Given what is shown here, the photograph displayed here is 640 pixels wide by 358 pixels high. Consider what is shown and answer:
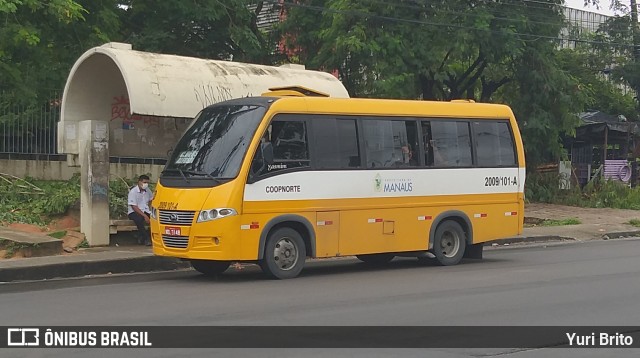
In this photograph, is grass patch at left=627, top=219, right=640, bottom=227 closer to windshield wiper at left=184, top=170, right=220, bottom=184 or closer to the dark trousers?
the dark trousers

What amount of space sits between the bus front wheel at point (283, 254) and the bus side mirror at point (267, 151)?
4.00 ft

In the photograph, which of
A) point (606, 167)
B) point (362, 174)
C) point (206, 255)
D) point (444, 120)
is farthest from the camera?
point (606, 167)

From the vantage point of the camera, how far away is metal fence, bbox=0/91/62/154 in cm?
2039

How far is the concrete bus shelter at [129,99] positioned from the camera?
16375mm

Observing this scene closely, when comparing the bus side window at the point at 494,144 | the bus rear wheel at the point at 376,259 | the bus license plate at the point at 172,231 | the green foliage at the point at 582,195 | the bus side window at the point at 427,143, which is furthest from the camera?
the green foliage at the point at 582,195

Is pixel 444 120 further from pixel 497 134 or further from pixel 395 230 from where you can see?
pixel 395 230

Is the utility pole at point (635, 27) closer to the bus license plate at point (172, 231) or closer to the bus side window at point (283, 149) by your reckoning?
the bus side window at point (283, 149)

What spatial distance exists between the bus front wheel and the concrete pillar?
4.85 meters

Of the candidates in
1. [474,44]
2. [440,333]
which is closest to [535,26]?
[474,44]

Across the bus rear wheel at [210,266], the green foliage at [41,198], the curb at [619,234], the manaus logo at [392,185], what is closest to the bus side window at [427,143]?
the manaus logo at [392,185]

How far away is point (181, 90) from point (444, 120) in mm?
5194

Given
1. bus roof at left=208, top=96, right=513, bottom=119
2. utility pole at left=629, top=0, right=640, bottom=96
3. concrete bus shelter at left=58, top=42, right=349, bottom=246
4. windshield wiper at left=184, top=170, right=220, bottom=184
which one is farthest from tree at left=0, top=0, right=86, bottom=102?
utility pole at left=629, top=0, right=640, bottom=96

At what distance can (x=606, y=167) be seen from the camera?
35.0 m

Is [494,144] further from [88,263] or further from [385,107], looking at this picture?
[88,263]
